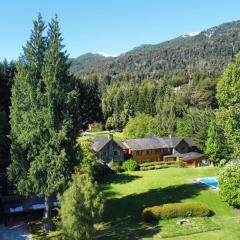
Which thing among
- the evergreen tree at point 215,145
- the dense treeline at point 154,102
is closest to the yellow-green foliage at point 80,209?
the evergreen tree at point 215,145

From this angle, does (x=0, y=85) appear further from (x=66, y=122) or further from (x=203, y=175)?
(x=203, y=175)

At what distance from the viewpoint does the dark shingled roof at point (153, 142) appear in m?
78.6

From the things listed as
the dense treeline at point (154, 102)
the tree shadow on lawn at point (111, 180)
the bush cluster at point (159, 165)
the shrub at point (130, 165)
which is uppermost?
the dense treeline at point (154, 102)

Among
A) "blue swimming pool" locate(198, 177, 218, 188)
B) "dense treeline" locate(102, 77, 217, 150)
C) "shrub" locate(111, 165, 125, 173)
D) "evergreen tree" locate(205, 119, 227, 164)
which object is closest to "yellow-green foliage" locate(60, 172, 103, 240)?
"blue swimming pool" locate(198, 177, 218, 188)

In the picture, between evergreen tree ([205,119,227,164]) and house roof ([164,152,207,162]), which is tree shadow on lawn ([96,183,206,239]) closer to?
evergreen tree ([205,119,227,164])

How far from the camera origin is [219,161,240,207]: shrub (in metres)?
45.3

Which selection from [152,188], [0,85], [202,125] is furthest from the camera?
[202,125]

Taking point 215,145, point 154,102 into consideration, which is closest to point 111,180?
point 215,145

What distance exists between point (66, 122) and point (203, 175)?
1267 inches

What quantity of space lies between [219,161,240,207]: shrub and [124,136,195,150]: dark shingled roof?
3246 centimetres

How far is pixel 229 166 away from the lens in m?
46.4

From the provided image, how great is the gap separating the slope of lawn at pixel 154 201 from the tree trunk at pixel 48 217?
4890 millimetres

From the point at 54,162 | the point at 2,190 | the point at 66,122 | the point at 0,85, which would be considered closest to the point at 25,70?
the point at 66,122

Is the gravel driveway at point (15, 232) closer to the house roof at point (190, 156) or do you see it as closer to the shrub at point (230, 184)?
the shrub at point (230, 184)
